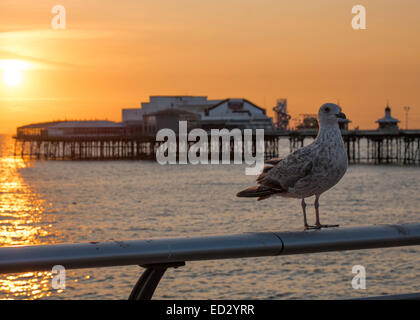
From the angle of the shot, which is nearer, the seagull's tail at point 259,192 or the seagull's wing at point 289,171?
the seagull's wing at point 289,171

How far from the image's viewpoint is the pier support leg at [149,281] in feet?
8.09

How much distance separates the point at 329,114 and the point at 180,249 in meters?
2.01

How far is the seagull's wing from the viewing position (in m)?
3.99

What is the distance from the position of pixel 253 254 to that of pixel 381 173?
271 ft

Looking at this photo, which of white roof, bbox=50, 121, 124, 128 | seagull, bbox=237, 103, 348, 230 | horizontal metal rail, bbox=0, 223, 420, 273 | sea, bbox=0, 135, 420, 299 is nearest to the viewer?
horizontal metal rail, bbox=0, 223, 420, 273

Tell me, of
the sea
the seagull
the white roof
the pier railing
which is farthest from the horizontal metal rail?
the white roof

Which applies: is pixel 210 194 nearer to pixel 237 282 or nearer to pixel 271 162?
pixel 237 282

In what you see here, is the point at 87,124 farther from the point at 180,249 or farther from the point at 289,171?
the point at 180,249

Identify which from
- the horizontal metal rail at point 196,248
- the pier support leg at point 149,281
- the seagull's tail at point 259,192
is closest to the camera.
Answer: the horizontal metal rail at point 196,248

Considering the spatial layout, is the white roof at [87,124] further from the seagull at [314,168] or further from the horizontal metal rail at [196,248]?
the horizontal metal rail at [196,248]

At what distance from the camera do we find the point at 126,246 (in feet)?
7.73

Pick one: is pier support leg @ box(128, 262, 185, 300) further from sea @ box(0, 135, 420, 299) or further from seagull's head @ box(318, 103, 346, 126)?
sea @ box(0, 135, 420, 299)

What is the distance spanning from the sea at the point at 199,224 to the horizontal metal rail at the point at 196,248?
1658 cm

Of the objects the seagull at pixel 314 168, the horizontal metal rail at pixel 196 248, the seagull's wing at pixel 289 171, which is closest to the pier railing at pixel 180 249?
the horizontal metal rail at pixel 196 248
